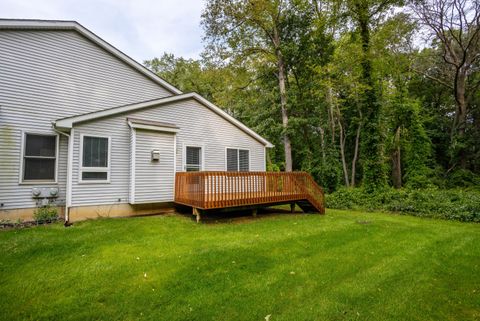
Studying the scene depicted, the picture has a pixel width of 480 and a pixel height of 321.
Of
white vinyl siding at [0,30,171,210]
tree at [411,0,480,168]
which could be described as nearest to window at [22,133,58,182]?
white vinyl siding at [0,30,171,210]

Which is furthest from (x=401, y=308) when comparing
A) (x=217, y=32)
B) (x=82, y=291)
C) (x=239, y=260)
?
(x=217, y=32)

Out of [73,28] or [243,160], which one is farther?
[243,160]

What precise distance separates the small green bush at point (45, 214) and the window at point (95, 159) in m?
1.56

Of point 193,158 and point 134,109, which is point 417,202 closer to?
point 193,158

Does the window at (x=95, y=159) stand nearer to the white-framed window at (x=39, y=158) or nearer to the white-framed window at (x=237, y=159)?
the white-framed window at (x=39, y=158)

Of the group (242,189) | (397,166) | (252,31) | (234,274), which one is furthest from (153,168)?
(397,166)

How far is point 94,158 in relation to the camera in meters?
7.76

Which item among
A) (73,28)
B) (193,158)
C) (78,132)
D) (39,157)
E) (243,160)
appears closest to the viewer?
(78,132)

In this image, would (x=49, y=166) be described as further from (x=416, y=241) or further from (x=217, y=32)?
(x=217, y=32)

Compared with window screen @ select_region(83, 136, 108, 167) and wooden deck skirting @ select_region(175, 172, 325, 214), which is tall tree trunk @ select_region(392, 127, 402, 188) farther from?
window screen @ select_region(83, 136, 108, 167)

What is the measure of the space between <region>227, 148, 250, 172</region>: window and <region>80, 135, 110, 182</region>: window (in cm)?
495

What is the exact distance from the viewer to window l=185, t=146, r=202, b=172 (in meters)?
9.86

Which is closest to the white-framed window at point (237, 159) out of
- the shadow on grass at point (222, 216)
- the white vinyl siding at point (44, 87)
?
the shadow on grass at point (222, 216)

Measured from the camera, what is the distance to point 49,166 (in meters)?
8.01
